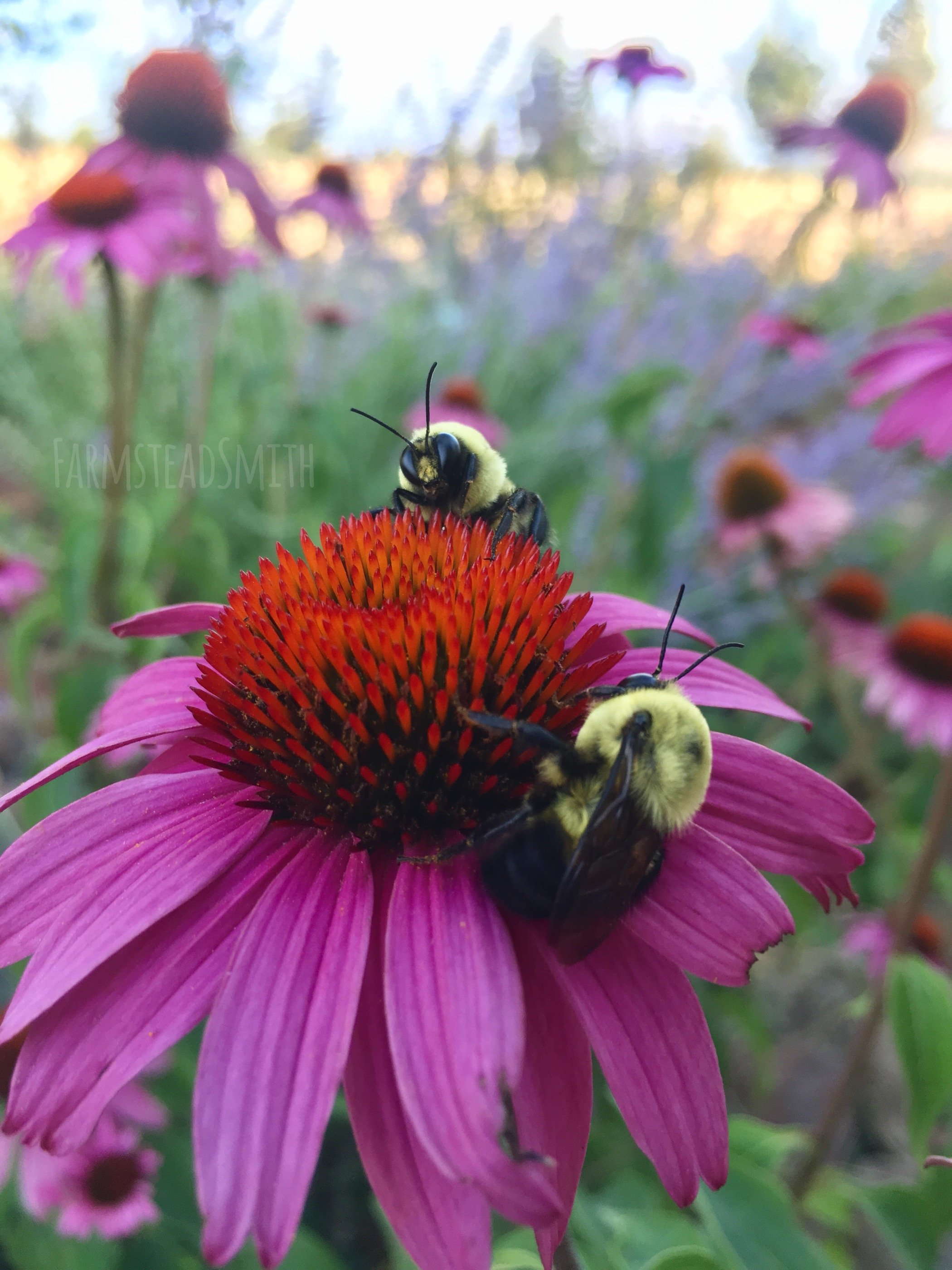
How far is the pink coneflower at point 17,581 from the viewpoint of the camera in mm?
1946

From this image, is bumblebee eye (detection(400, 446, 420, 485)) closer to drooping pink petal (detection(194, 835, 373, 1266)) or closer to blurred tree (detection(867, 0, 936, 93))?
drooping pink petal (detection(194, 835, 373, 1266))

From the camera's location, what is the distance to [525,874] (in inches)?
21.3

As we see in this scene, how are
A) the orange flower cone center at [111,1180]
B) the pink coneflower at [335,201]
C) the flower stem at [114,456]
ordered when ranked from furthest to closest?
the pink coneflower at [335,201], the flower stem at [114,456], the orange flower cone center at [111,1180]

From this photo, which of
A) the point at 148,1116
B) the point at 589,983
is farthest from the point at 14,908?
the point at 148,1116

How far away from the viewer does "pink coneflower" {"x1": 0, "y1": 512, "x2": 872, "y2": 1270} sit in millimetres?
472

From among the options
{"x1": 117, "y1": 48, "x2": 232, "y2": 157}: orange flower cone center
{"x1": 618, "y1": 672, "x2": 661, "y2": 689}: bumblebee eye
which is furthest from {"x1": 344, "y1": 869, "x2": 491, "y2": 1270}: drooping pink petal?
{"x1": 117, "y1": 48, "x2": 232, "y2": 157}: orange flower cone center

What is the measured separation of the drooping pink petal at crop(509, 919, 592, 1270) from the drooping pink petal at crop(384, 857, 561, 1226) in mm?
18

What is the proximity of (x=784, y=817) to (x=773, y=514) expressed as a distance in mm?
1623

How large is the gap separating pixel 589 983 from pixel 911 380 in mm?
1033

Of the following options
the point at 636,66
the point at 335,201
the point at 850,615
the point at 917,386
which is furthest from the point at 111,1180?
the point at 335,201

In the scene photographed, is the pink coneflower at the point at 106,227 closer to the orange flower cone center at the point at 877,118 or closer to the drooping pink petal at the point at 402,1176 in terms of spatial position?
the drooping pink petal at the point at 402,1176

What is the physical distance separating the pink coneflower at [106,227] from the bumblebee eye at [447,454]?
84 centimetres

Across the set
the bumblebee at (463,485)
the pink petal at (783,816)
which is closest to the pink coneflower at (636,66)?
the bumblebee at (463,485)

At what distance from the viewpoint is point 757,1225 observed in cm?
92
